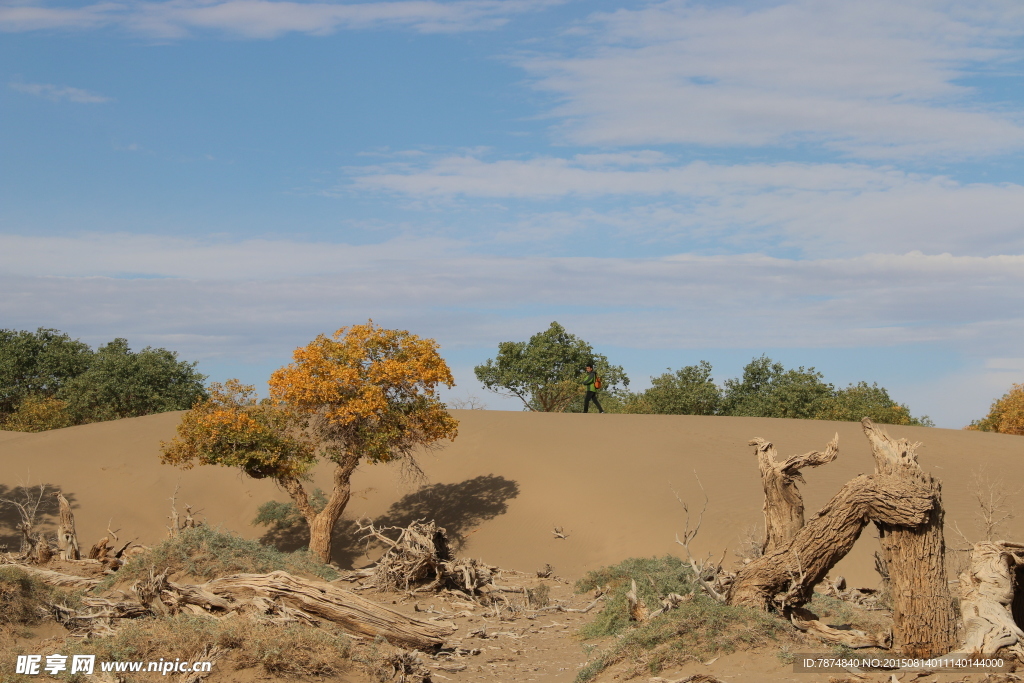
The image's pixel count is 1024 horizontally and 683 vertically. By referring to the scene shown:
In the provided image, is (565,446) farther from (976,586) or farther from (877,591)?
(976,586)

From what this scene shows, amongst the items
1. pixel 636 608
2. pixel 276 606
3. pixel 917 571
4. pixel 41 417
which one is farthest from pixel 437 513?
pixel 41 417

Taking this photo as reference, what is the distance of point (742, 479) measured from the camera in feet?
74.0

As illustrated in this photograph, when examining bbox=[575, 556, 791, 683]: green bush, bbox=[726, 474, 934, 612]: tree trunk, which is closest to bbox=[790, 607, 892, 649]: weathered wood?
bbox=[726, 474, 934, 612]: tree trunk

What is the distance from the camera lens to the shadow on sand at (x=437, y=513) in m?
21.2

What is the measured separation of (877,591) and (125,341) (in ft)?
140

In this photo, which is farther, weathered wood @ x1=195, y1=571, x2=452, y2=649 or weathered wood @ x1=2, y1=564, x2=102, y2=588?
weathered wood @ x1=2, y1=564, x2=102, y2=588

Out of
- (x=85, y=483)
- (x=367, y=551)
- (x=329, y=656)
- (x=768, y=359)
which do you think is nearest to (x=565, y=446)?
(x=367, y=551)

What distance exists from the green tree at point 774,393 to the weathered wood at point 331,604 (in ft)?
101

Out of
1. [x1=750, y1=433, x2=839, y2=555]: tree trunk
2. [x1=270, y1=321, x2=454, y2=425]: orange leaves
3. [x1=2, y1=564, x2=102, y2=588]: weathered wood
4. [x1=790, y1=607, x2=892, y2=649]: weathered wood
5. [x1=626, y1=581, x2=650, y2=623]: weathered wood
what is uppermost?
[x1=270, y1=321, x2=454, y2=425]: orange leaves

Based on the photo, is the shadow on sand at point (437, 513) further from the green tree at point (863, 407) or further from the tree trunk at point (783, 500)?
the green tree at point (863, 407)

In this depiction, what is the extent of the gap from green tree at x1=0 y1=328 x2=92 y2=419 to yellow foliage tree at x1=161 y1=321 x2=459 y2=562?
29.0m

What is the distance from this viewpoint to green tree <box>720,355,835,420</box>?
40.2m

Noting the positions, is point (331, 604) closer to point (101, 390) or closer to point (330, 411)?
point (330, 411)

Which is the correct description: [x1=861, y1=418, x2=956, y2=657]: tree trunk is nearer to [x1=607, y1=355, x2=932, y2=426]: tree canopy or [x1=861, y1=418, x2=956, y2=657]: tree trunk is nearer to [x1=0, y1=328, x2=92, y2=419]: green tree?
[x1=607, y1=355, x2=932, y2=426]: tree canopy
